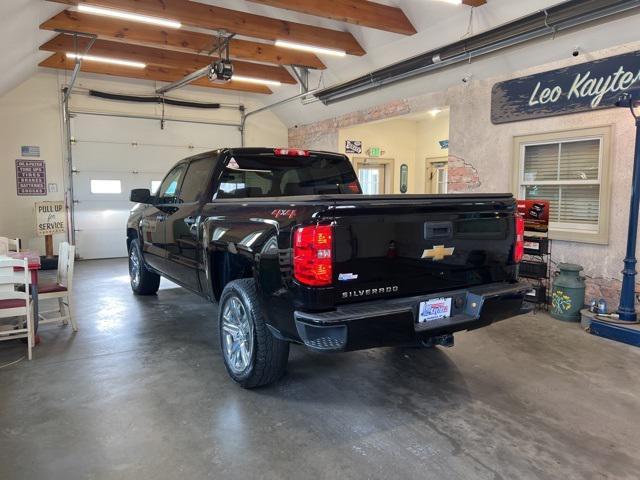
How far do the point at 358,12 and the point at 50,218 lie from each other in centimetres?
645

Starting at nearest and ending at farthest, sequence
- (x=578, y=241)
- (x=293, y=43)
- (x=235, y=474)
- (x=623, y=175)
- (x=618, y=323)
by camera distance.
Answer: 1. (x=235, y=474)
2. (x=618, y=323)
3. (x=623, y=175)
4. (x=578, y=241)
5. (x=293, y=43)

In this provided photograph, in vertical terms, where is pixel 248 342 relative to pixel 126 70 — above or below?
below

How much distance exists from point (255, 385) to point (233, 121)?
8.81m

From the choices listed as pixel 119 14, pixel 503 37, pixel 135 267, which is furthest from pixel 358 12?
pixel 135 267

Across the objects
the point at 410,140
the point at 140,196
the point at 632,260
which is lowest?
the point at 632,260

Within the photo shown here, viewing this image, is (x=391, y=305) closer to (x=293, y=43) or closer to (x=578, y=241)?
(x=578, y=241)

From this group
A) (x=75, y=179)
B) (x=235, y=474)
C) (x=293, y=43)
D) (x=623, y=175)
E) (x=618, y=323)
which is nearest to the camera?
(x=235, y=474)

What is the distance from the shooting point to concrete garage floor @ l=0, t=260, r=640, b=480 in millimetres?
2195

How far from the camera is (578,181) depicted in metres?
→ 5.14

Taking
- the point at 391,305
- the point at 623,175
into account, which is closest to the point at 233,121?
the point at 623,175

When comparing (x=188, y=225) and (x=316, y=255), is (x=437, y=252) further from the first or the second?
(x=188, y=225)

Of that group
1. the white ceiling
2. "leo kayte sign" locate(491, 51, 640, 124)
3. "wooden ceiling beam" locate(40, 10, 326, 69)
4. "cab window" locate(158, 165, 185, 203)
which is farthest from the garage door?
"leo kayte sign" locate(491, 51, 640, 124)

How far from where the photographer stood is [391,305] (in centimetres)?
236

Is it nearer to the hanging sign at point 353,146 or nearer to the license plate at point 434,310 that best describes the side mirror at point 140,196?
the license plate at point 434,310
